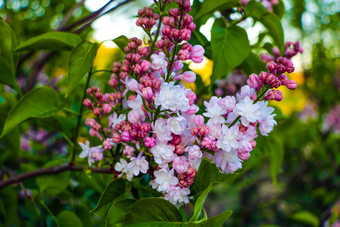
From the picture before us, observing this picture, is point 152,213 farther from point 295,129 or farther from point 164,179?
point 295,129

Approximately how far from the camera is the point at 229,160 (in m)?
0.45

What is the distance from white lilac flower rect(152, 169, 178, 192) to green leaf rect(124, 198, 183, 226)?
0.08ft

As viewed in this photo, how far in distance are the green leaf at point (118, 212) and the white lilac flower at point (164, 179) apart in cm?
7

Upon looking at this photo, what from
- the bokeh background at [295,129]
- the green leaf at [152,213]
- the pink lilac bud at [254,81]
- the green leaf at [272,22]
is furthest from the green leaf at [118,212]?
the bokeh background at [295,129]

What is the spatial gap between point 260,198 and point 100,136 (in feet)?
6.95

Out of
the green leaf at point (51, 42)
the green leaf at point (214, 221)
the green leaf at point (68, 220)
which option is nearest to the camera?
the green leaf at point (214, 221)

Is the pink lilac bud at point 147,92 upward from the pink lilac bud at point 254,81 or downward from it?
upward

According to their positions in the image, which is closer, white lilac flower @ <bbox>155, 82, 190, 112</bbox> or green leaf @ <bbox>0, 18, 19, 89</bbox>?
white lilac flower @ <bbox>155, 82, 190, 112</bbox>

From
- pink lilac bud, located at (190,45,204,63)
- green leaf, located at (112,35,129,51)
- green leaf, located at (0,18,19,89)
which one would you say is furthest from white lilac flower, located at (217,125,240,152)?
green leaf, located at (0,18,19,89)

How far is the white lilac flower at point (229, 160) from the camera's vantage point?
0.45m

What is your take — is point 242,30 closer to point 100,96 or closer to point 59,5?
point 100,96

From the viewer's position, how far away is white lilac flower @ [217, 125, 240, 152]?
1.37ft

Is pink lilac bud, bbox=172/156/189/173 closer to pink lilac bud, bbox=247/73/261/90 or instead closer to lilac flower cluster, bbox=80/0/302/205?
lilac flower cluster, bbox=80/0/302/205

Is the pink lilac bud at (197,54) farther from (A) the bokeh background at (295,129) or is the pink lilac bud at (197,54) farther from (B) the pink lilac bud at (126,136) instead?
(A) the bokeh background at (295,129)
